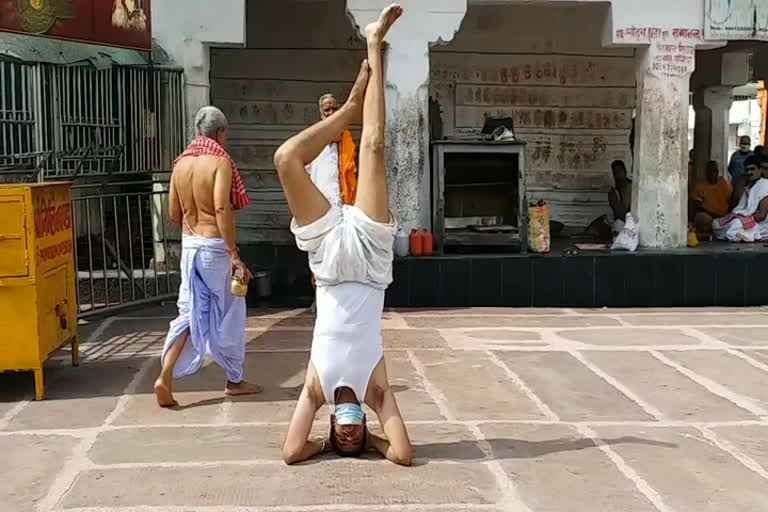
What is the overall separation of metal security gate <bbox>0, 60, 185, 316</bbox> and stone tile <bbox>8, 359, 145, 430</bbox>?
53.3 inches

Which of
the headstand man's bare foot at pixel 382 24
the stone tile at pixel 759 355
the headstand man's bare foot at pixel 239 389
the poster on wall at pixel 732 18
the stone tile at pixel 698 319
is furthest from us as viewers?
the poster on wall at pixel 732 18

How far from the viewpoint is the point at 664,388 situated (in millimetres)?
5871

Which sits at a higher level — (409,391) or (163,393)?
(163,393)

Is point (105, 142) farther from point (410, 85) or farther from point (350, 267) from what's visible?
point (350, 267)

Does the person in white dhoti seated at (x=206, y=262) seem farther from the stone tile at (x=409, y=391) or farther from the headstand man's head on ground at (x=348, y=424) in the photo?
the headstand man's head on ground at (x=348, y=424)

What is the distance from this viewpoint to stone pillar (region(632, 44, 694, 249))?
939 centimetres

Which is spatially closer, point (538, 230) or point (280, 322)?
point (280, 322)

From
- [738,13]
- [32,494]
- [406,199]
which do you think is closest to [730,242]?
[738,13]

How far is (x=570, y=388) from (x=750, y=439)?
1277 mm

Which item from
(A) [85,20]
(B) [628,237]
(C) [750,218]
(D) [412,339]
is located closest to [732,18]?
(C) [750,218]

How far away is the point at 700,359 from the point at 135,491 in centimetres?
442

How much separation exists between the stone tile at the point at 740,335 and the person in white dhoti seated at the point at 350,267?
4.11 metres

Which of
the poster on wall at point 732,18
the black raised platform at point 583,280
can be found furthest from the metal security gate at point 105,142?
the poster on wall at point 732,18

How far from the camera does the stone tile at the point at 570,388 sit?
5.30 metres
